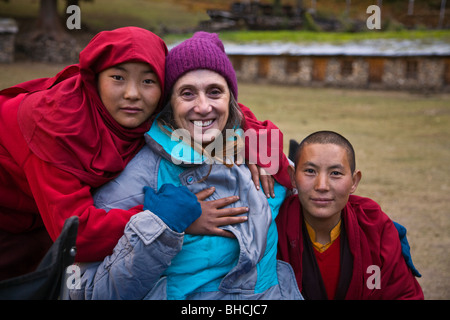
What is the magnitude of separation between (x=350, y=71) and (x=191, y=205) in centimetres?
2092

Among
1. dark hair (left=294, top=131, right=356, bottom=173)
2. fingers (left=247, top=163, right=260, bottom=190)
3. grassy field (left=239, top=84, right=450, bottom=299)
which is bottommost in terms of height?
grassy field (left=239, top=84, right=450, bottom=299)

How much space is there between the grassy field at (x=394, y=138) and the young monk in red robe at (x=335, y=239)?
2.05 metres

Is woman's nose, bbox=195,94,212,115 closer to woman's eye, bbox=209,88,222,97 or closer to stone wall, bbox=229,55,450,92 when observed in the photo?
woman's eye, bbox=209,88,222,97

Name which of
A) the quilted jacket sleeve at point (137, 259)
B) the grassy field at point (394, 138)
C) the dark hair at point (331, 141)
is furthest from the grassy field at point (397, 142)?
the quilted jacket sleeve at point (137, 259)

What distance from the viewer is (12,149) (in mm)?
2119

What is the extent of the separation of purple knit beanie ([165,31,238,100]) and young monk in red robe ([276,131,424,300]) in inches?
24.3

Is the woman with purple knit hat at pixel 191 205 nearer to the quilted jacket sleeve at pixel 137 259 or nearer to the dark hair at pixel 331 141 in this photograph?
the quilted jacket sleeve at pixel 137 259

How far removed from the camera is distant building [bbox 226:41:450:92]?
19891mm

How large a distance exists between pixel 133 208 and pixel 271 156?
0.91 m

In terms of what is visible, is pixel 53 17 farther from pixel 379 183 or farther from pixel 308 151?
pixel 308 151

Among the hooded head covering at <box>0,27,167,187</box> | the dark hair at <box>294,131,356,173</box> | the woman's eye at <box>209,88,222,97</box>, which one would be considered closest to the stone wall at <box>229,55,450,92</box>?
the dark hair at <box>294,131,356,173</box>

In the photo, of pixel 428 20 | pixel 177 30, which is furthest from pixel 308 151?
pixel 428 20

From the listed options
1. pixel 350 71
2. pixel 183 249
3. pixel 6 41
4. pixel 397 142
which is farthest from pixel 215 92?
pixel 6 41
